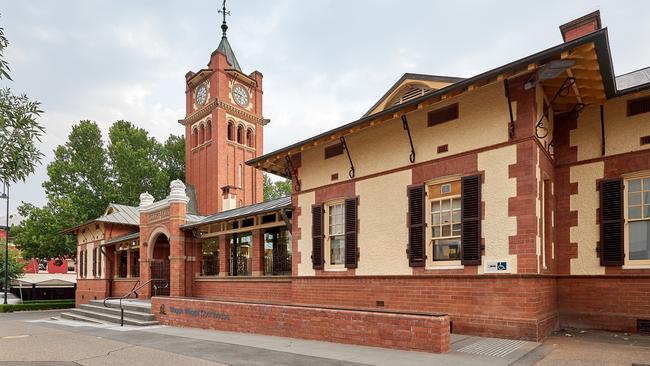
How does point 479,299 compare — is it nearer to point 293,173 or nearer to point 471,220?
point 471,220

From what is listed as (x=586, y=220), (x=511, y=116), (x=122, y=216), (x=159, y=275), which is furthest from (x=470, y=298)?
(x=122, y=216)

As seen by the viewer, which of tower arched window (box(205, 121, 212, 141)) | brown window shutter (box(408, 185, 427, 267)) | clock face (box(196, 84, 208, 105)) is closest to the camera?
brown window shutter (box(408, 185, 427, 267))

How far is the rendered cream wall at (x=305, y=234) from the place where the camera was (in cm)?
1384

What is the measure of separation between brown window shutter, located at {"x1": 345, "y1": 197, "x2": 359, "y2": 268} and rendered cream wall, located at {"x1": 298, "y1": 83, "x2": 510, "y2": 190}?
854 mm

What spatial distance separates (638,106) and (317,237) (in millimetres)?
8602

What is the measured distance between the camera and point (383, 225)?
11.7m

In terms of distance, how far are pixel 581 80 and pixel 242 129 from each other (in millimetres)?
31925

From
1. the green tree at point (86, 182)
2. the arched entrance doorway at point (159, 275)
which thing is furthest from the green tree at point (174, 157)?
the arched entrance doorway at point (159, 275)

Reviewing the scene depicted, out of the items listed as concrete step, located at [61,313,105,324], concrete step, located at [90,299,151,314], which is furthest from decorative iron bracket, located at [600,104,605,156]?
concrete step, located at [61,313,105,324]

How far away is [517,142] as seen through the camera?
9.25 meters

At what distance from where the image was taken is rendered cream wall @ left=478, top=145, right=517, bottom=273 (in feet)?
30.1

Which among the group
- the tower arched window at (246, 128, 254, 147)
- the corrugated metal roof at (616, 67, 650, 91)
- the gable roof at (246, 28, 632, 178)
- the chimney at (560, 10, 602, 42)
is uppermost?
the tower arched window at (246, 128, 254, 147)

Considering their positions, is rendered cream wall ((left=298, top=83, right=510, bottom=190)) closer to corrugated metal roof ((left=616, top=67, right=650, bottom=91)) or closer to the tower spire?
corrugated metal roof ((left=616, top=67, right=650, bottom=91))

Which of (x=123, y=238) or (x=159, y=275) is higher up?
(x=123, y=238)
